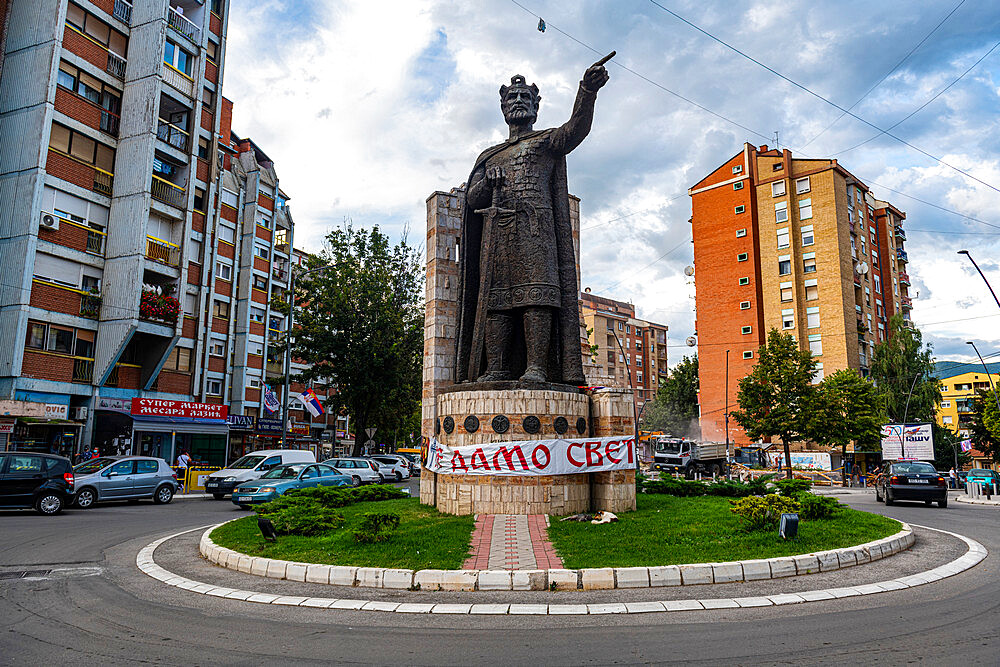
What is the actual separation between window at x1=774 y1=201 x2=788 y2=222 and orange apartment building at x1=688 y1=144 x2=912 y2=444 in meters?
0.08

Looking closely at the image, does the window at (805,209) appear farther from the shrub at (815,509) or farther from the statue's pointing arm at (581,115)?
the shrub at (815,509)

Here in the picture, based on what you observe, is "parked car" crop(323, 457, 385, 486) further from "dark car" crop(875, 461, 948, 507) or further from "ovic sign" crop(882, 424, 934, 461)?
"ovic sign" crop(882, 424, 934, 461)

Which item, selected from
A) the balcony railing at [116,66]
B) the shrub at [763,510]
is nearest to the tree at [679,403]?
the balcony railing at [116,66]

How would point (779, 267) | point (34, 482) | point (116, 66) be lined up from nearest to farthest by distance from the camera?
point (34, 482), point (116, 66), point (779, 267)

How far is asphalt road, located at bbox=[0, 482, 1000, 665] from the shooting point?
209 inches

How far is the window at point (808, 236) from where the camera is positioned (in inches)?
2111

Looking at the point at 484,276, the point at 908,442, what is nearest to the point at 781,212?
the point at 908,442

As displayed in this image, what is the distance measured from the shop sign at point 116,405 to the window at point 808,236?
161ft

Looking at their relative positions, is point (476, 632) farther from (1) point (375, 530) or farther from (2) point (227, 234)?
(2) point (227, 234)

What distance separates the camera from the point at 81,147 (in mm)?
28406

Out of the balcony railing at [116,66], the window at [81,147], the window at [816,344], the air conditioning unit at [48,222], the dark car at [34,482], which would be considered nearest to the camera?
the dark car at [34,482]

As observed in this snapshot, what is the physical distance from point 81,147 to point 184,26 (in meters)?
9.64

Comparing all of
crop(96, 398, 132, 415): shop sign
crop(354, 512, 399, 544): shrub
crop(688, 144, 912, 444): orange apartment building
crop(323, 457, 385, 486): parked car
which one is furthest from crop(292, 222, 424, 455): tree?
crop(688, 144, 912, 444): orange apartment building

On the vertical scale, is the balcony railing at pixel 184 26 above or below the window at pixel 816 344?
above
